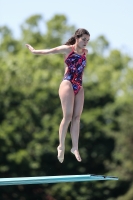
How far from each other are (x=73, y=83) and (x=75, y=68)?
0.20 m

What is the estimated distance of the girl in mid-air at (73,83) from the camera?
33.3 ft

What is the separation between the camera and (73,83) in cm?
1025

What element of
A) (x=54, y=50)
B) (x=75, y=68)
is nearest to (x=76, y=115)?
(x=75, y=68)

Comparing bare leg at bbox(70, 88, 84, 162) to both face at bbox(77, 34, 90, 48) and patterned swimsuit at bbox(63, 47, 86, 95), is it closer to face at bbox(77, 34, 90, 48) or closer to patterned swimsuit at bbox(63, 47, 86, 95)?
patterned swimsuit at bbox(63, 47, 86, 95)

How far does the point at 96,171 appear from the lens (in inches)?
1656

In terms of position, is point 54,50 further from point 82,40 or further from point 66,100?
point 66,100

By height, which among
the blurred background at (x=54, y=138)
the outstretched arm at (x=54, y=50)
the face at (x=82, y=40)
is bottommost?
the blurred background at (x=54, y=138)

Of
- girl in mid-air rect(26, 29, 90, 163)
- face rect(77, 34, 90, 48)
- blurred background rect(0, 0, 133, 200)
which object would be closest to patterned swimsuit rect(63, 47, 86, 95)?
girl in mid-air rect(26, 29, 90, 163)

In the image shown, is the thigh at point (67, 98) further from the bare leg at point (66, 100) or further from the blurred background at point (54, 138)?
the blurred background at point (54, 138)

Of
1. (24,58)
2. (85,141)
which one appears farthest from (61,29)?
(85,141)

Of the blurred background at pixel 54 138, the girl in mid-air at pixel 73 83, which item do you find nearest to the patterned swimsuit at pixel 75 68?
the girl in mid-air at pixel 73 83

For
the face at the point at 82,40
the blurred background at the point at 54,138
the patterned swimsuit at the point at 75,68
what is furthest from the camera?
the blurred background at the point at 54,138

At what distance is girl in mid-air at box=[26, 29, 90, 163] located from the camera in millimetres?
10156

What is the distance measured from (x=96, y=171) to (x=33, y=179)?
33136mm
